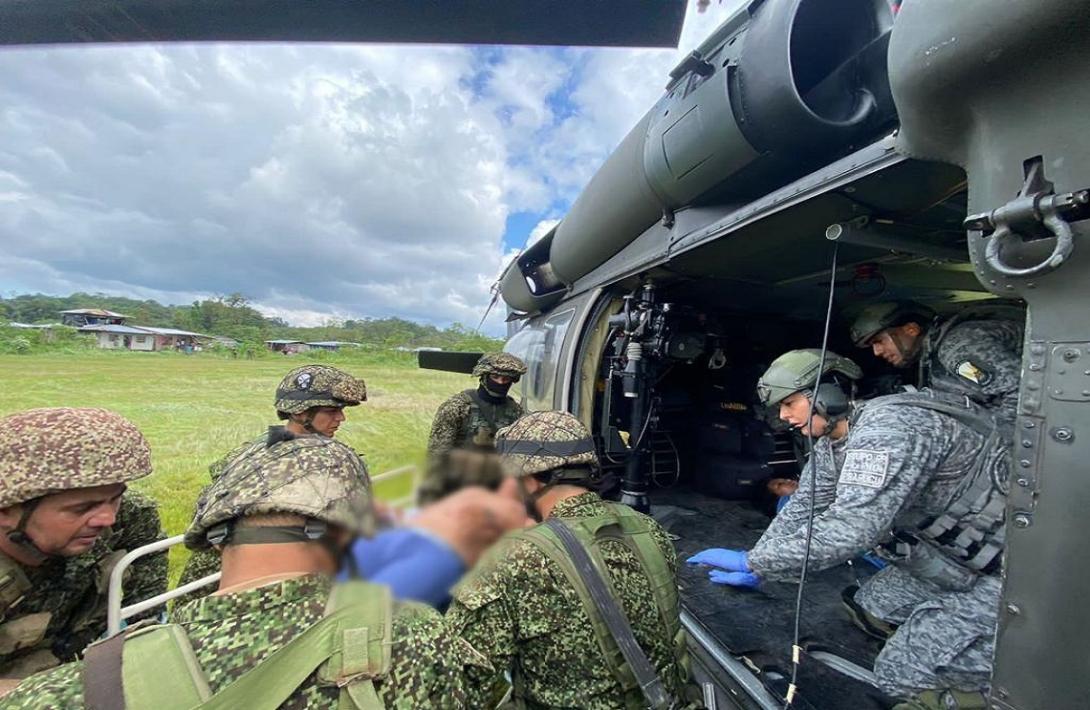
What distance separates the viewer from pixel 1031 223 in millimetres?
1034

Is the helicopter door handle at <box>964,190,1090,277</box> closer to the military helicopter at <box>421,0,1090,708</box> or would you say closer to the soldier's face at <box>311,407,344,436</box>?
the military helicopter at <box>421,0,1090,708</box>

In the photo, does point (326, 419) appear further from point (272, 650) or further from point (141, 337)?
point (141, 337)

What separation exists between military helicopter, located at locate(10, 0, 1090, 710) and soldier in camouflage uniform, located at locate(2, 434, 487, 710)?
1274mm

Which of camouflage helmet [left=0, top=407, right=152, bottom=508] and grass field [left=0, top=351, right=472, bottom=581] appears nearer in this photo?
camouflage helmet [left=0, top=407, right=152, bottom=508]

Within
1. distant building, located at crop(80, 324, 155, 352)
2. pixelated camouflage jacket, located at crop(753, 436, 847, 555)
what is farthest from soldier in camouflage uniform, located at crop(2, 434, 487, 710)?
distant building, located at crop(80, 324, 155, 352)

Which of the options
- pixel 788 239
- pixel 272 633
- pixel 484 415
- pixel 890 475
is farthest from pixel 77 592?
pixel 788 239

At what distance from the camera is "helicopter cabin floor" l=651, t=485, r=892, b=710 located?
2170mm

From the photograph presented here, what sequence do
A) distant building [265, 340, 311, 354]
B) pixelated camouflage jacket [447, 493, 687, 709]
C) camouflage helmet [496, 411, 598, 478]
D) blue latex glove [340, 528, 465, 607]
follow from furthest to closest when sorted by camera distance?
1. distant building [265, 340, 311, 354]
2. camouflage helmet [496, 411, 598, 478]
3. pixelated camouflage jacket [447, 493, 687, 709]
4. blue latex glove [340, 528, 465, 607]

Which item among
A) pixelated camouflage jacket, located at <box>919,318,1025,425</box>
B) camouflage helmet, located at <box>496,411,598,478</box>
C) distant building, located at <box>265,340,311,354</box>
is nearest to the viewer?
camouflage helmet, located at <box>496,411,598,478</box>

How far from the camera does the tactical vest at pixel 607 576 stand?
1.58 m

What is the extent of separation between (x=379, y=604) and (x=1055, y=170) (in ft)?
4.61

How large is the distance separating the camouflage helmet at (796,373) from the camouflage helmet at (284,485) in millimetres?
1936

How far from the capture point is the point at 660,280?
11.1 ft

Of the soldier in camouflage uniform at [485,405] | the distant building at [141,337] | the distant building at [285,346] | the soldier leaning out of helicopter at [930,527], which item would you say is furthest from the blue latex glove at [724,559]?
the distant building at [141,337]
